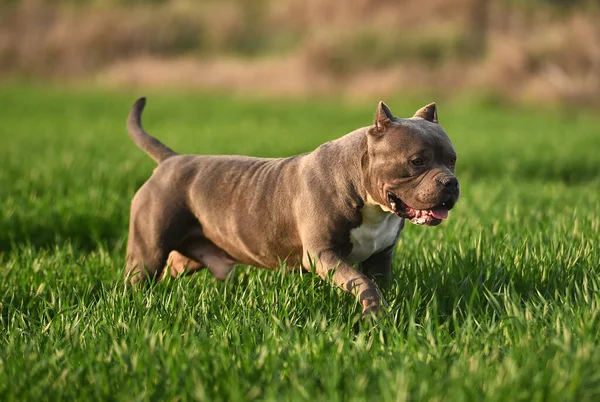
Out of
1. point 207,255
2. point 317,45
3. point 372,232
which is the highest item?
point 372,232

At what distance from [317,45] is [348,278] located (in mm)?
23033

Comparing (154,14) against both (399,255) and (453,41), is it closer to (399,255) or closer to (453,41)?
(453,41)

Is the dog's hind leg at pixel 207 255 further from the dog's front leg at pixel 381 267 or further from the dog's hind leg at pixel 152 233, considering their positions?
the dog's front leg at pixel 381 267

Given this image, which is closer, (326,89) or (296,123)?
(296,123)

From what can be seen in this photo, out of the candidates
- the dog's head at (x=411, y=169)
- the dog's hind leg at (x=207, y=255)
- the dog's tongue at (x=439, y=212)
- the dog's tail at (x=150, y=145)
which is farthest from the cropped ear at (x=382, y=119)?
the dog's tail at (x=150, y=145)

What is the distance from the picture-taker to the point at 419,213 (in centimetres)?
372

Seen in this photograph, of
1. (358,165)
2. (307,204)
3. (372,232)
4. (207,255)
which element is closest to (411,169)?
(358,165)

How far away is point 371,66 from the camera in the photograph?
26500mm

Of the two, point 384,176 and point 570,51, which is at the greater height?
point 384,176

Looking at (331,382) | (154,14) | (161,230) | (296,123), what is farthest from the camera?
(154,14)

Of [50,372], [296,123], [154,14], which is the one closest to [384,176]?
[50,372]

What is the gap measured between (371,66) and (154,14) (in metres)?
13.1

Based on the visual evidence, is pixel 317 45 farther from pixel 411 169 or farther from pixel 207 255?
pixel 411 169

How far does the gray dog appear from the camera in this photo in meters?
3.68
